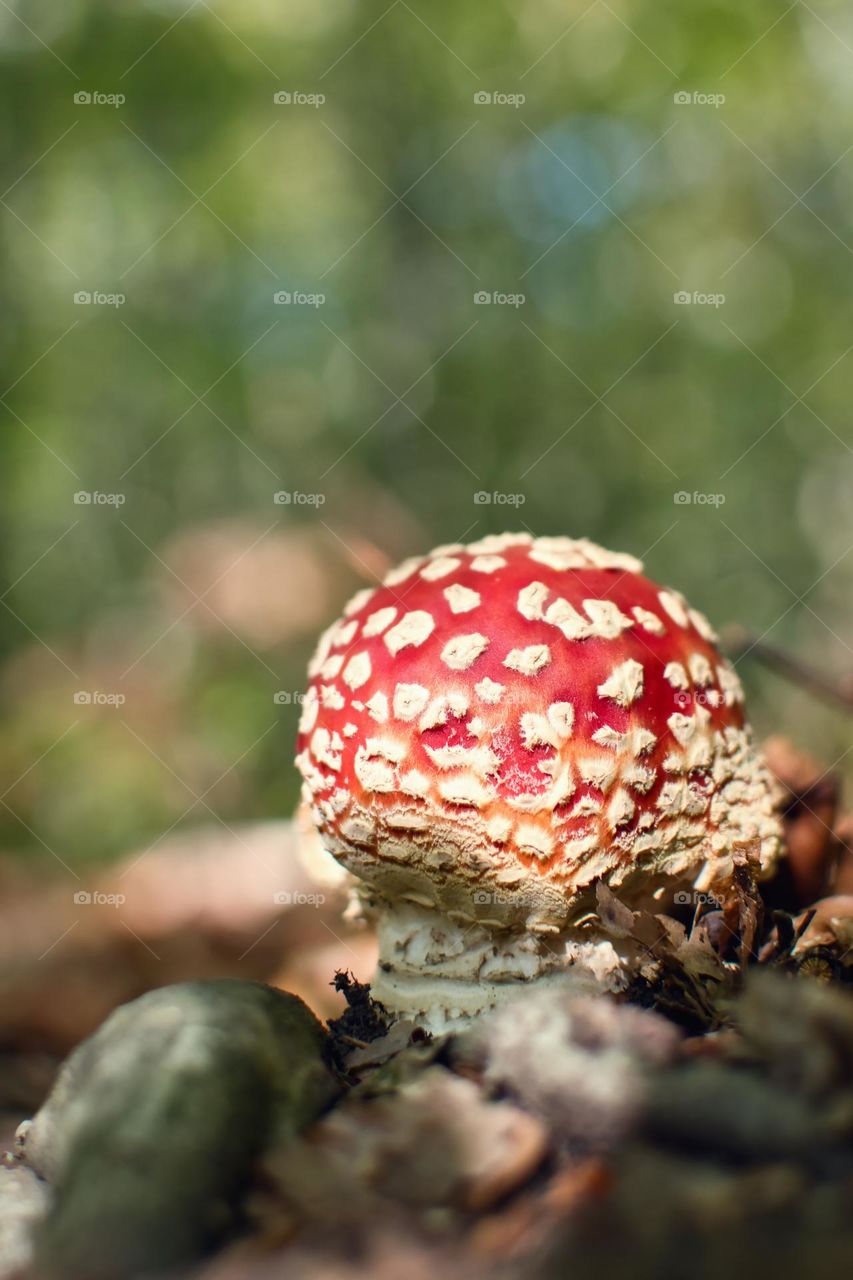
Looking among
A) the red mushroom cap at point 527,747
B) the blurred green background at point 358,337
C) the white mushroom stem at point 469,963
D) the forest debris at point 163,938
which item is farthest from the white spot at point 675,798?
the blurred green background at point 358,337

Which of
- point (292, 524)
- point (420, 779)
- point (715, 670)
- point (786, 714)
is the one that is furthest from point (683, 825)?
point (292, 524)

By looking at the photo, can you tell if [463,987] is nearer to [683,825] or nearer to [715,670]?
Answer: [683,825]

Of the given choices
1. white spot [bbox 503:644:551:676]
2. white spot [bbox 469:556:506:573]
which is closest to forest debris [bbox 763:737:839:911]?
white spot [bbox 503:644:551:676]

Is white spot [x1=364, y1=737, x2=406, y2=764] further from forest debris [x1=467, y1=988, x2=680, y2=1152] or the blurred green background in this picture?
the blurred green background

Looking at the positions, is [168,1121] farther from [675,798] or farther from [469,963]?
[675,798]

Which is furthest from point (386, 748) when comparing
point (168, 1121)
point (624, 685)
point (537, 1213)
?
point (537, 1213)
